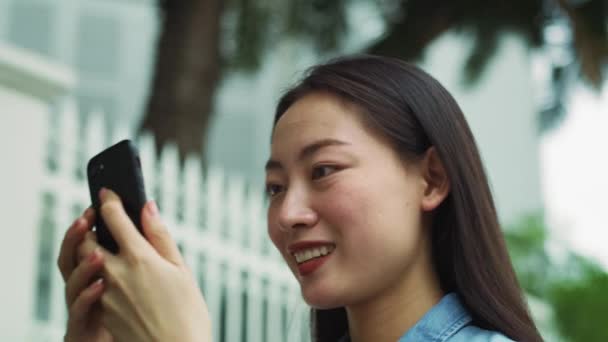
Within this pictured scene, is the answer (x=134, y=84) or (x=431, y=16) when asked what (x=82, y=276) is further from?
(x=134, y=84)

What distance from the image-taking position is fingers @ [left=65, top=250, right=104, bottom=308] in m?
1.28

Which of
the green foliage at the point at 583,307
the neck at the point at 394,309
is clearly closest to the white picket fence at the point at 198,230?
the neck at the point at 394,309

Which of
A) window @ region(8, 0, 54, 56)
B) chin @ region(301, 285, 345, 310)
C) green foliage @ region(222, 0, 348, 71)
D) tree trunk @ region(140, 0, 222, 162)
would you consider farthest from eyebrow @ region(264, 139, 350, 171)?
window @ region(8, 0, 54, 56)

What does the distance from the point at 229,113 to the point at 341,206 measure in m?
12.8

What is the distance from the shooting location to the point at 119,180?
1.38 meters

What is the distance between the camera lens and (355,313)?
4.93 ft

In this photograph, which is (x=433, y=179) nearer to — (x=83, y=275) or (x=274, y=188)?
(x=274, y=188)

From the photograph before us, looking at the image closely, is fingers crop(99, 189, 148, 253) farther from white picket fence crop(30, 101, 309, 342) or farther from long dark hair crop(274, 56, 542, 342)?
white picket fence crop(30, 101, 309, 342)

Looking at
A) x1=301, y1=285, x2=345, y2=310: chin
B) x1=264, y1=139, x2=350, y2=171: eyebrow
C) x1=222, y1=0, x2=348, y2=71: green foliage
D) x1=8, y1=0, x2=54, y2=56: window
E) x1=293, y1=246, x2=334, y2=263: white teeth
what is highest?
x1=8, y1=0, x2=54, y2=56: window

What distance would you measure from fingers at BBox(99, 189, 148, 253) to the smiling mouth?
0.29 m

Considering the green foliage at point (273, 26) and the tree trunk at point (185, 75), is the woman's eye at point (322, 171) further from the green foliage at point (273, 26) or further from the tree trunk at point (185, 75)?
the green foliage at point (273, 26)

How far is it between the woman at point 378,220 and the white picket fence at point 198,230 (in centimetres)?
240

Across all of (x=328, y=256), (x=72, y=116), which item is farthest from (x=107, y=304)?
(x=72, y=116)

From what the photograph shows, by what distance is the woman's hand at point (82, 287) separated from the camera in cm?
130
